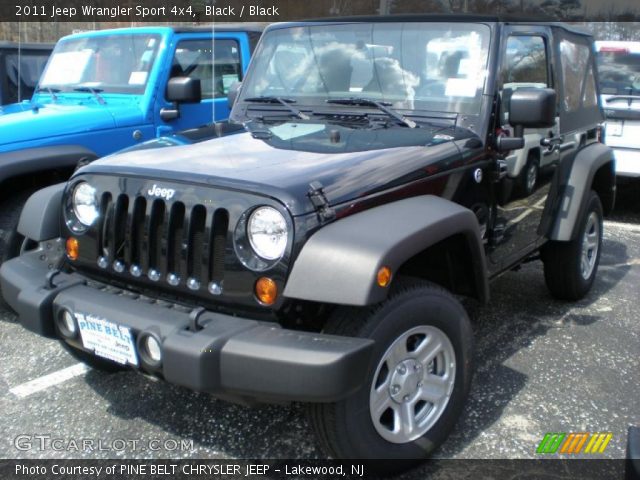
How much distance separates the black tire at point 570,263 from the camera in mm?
4289

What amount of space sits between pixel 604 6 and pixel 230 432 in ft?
33.6

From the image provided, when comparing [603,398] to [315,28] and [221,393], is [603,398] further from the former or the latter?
[315,28]

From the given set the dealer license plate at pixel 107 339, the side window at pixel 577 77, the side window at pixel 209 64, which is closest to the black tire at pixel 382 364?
the dealer license plate at pixel 107 339

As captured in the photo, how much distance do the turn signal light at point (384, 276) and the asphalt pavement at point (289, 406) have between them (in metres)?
1.01

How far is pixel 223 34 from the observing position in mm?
5734

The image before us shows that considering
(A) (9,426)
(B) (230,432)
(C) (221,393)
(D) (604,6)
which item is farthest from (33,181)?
(D) (604,6)

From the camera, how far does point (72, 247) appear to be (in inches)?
114

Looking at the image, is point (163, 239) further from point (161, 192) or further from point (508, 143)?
point (508, 143)

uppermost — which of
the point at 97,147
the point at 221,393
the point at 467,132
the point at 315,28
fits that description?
the point at 315,28

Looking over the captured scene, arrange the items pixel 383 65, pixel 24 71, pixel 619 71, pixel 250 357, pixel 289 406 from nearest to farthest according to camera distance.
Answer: pixel 250 357, pixel 289 406, pixel 383 65, pixel 24 71, pixel 619 71

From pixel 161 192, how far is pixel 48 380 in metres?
1.59

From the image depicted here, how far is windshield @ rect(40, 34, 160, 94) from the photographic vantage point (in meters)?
5.28

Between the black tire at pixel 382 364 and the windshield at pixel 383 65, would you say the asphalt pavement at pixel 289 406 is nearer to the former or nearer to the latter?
the black tire at pixel 382 364

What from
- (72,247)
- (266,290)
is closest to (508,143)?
(266,290)
